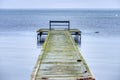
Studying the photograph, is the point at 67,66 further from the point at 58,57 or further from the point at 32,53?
the point at 32,53

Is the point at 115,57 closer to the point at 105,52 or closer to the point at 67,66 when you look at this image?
the point at 105,52

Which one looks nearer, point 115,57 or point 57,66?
point 57,66

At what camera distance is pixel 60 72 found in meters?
10.1

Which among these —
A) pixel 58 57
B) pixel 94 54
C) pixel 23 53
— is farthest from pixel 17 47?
pixel 58 57

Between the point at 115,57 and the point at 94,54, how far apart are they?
145 cm

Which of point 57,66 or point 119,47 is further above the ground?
point 57,66

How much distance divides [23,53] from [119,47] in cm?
776

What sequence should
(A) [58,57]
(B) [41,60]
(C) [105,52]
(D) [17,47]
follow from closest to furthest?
(B) [41,60] → (A) [58,57] → (C) [105,52] → (D) [17,47]

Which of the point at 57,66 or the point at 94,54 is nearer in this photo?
the point at 57,66

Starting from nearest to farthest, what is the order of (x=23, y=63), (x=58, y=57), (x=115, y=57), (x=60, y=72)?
(x=60, y=72) < (x=58, y=57) < (x=23, y=63) < (x=115, y=57)

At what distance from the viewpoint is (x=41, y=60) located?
39.8ft

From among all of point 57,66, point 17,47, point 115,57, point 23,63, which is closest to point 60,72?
point 57,66

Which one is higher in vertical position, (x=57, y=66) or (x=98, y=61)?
(x=57, y=66)

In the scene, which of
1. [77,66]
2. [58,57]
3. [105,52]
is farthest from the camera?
[105,52]
